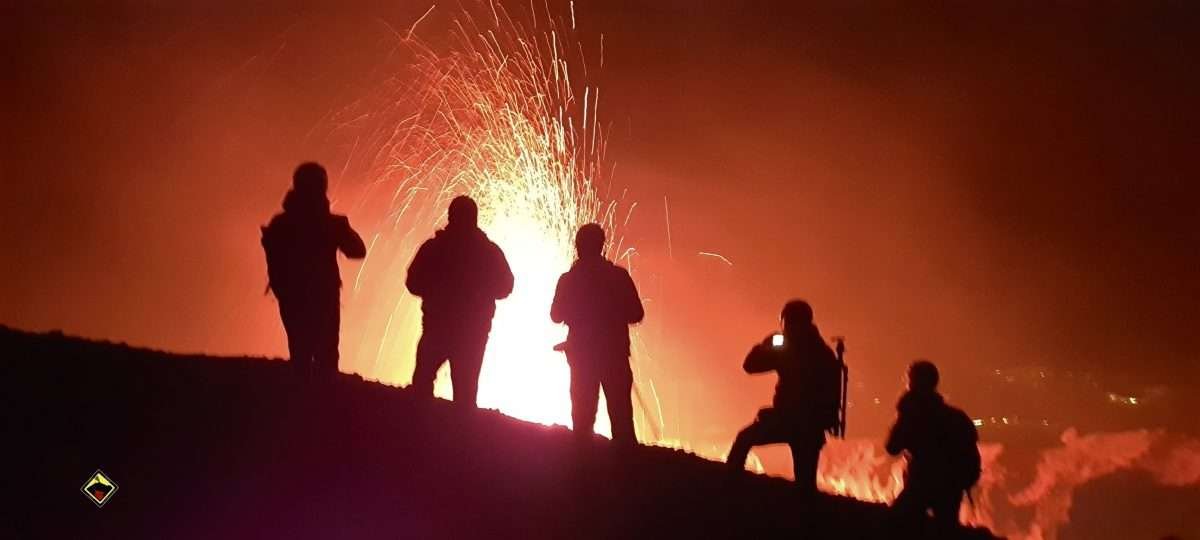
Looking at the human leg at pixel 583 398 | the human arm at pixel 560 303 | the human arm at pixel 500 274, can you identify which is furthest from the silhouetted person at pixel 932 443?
the human arm at pixel 500 274

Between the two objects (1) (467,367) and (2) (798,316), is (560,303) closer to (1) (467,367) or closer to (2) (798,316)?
(1) (467,367)

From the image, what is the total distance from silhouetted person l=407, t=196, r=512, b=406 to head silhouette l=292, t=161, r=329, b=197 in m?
1.13

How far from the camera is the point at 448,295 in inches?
501

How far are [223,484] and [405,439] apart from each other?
74.7 inches

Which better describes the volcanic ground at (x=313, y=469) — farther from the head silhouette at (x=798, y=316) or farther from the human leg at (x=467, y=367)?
the head silhouette at (x=798, y=316)

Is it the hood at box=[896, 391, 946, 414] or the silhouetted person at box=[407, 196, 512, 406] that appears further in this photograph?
the silhouetted person at box=[407, 196, 512, 406]

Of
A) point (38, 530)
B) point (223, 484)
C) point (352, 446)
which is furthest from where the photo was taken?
point (352, 446)

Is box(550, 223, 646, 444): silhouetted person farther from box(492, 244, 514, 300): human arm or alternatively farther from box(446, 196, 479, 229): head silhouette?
box(446, 196, 479, 229): head silhouette

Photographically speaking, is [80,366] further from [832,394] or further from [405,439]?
[832,394]

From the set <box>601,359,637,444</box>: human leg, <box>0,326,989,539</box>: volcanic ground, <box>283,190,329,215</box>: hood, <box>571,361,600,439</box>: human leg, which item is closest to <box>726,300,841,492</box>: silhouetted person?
<box>0,326,989,539</box>: volcanic ground

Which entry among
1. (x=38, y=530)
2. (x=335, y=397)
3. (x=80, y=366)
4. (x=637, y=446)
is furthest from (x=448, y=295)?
(x=38, y=530)

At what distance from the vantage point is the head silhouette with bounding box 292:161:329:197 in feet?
40.2

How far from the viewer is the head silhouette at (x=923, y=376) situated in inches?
481

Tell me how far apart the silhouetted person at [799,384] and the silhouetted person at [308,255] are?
398 cm
